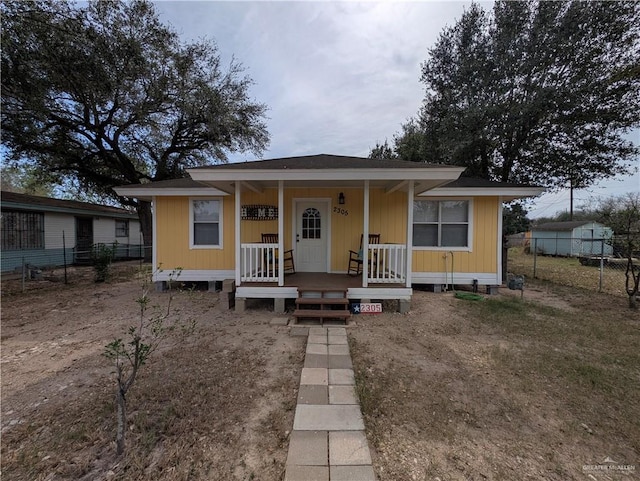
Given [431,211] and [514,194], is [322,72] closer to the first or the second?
[431,211]

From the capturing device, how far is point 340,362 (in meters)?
3.18

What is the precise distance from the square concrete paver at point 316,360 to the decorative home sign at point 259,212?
3866 millimetres

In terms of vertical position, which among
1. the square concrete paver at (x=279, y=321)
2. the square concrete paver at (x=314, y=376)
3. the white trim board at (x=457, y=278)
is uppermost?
the white trim board at (x=457, y=278)

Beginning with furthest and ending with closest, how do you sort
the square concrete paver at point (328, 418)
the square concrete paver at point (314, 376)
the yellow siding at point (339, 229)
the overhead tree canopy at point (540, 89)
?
1. the overhead tree canopy at point (540, 89)
2. the yellow siding at point (339, 229)
3. the square concrete paver at point (314, 376)
4. the square concrete paver at point (328, 418)

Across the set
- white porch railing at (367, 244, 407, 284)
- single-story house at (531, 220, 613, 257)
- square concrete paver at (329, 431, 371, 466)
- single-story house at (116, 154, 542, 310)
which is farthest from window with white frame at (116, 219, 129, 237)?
single-story house at (531, 220, 613, 257)

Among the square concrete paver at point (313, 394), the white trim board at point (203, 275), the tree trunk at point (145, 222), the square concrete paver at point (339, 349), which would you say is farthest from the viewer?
the tree trunk at point (145, 222)

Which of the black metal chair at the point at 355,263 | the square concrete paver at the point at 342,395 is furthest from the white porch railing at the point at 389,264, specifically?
the square concrete paver at the point at 342,395

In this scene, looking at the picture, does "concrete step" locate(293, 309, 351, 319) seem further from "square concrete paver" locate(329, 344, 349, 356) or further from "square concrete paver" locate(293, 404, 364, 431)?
"square concrete paver" locate(293, 404, 364, 431)

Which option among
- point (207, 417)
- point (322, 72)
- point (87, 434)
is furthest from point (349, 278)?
point (322, 72)

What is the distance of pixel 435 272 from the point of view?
663 cm

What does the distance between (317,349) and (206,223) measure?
184 inches

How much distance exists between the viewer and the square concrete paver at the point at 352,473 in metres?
1.64

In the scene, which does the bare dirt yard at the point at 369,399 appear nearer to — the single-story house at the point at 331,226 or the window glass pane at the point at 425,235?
the single-story house at the point at 331,226

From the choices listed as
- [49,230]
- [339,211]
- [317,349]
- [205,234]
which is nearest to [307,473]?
[317,349]
